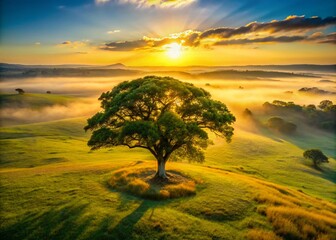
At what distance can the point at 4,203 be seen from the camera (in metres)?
33.2

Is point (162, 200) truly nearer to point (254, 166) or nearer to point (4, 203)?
point (4, 203)

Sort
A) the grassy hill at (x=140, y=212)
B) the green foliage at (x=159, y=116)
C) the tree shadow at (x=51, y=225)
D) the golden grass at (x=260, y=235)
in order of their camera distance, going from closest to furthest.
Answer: the golden grass at (x=260, y=235) < the tree shadow at (x=51, y=225) < the grassy hill at (x=140, y=212) < the green foliage at (x=159, y=116)

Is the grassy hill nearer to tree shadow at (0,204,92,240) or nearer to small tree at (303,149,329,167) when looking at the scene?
tree shadow at (0,204,92,240)

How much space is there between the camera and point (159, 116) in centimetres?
3712

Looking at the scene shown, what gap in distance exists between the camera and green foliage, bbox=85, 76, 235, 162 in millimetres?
34356

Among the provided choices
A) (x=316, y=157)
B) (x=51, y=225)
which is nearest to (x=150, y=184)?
(x=51, y=225)

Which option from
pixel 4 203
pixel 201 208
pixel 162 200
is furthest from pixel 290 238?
pixel 4 203

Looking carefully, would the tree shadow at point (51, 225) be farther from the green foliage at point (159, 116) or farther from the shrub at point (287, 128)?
the shrub at point (287, 128)

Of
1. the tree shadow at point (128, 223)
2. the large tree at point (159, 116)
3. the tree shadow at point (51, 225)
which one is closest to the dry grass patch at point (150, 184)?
the large tree at point (159, 116)

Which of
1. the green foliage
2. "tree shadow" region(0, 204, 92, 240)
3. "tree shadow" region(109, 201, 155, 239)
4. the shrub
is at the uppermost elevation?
the green foliage

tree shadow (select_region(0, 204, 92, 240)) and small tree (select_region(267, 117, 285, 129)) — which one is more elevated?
tree shadow (select_region(0, 204, 92, 240))

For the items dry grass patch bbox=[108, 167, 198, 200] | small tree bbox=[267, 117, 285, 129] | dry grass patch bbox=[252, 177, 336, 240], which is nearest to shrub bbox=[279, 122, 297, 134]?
small tree bbox=[267, 117, 285, 129]

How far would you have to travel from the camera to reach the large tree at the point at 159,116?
34.4m

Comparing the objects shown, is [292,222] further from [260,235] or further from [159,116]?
[159,116]
